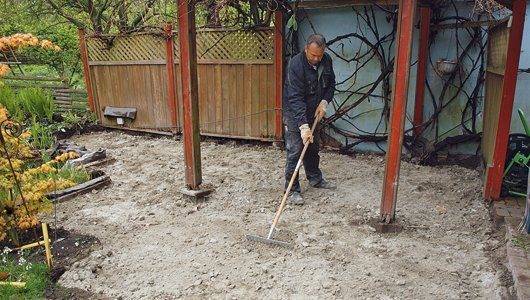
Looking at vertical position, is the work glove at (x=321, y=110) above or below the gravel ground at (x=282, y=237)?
above

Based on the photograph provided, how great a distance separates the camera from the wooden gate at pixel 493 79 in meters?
3.83

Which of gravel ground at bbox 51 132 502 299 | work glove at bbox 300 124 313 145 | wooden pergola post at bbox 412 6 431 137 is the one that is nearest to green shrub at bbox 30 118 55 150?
gravel ground at bbox 51 132 502 299

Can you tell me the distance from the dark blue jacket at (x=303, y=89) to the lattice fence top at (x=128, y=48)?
3.49m

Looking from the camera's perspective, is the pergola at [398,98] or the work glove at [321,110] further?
the work glove at [321,110]

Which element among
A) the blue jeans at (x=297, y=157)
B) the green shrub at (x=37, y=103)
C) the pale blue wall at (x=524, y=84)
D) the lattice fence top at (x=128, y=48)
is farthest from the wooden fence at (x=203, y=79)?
the pale blue wall at (x=524, y=84)

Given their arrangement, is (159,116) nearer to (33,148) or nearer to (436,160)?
(33,148)

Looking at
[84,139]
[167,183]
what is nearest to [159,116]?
[84,139]

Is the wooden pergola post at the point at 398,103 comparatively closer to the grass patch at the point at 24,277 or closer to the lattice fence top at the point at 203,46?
the grass patch at the point at 24,277

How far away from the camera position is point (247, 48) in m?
6.16

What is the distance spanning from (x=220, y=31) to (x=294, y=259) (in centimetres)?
413

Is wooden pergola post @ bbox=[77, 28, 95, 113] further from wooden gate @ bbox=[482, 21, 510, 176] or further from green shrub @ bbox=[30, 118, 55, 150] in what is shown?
wooden gate @ bbox=[482, 21, 510, 176]

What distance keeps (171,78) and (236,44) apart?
1316mm

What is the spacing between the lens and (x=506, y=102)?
3.61 m

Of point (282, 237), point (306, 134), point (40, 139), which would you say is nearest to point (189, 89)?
point (306, 134)
